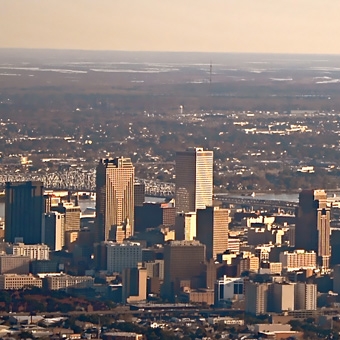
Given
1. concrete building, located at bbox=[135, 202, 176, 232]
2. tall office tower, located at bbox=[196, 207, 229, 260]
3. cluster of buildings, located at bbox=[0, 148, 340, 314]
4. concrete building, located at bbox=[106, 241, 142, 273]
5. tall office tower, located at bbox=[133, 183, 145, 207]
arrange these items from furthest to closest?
tall office tower, located at bbox=[133, 183, 145, 207] → concrete building, located at bbox=[135, 202, 176, 232] → tall office tower, located at bbox=[196, 207, 229, 260] → concrete building, located at bbox=[106, 241, 142, 273] → cluster of buildings, located at bbox=[0, 148, 340, 314]

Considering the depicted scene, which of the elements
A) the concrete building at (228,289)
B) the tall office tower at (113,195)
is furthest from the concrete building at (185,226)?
the concrete building at (228,289)

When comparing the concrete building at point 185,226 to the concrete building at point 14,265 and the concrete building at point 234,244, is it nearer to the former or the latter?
the concrete building at point 234,244

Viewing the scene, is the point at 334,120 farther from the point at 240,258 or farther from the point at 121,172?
the point at 240,258

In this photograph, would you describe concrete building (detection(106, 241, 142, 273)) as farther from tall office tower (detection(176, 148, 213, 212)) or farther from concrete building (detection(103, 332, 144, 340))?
concrete building (detection(103, 332, 144, 340))

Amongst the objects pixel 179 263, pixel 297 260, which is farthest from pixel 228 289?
pixel 297 260

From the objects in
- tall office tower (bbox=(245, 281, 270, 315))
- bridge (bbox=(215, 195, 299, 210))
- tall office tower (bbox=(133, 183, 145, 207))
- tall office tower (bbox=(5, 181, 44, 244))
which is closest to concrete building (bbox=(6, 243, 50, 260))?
tall office tower (bbox=(5, 181, 44, 244))
